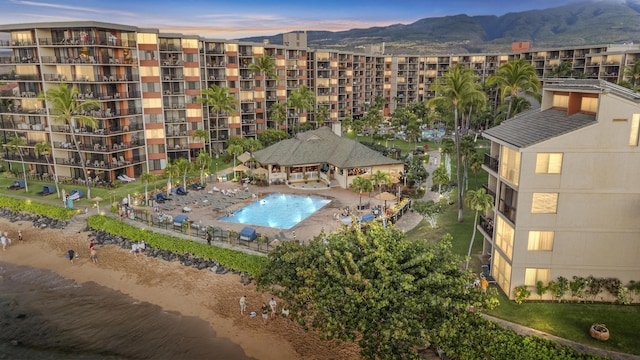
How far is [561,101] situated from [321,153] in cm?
3861

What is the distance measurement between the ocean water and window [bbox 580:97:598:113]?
28.7 meters

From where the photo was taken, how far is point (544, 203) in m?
29.2

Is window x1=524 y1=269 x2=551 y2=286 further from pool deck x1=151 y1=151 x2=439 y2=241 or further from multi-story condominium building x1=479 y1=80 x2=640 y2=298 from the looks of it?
pool deck x1=151 y1=151 x2=439 y2=241

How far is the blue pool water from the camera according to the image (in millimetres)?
49219

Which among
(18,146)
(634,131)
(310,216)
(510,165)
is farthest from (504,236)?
(18,146)

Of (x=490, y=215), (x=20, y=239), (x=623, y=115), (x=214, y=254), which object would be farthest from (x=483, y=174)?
(x=20, y=239)

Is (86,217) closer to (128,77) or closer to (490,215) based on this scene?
(128,77)

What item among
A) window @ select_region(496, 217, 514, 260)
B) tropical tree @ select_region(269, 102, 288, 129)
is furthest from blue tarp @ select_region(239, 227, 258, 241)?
tropical tree @ select_region(269, 102, 288, 129)

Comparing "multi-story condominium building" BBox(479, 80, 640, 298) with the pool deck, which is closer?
"multi-story condominium building" BBox(479, 80, 640, 298)

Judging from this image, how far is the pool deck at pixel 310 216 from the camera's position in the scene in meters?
46.0

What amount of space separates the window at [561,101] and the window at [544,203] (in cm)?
798

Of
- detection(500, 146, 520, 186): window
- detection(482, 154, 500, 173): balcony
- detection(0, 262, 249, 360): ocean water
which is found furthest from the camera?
detection(482, 154, 500, 173): balcony

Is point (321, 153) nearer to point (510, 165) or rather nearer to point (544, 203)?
point (510, 165)

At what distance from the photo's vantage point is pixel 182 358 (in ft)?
91.0
